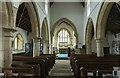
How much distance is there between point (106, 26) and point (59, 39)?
16394 mm

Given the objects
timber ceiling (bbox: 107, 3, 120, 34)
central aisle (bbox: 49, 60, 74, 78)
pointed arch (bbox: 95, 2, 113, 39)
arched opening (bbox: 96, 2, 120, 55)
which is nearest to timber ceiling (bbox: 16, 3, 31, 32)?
central aisle (bbox: 49, 60, 74, 78)

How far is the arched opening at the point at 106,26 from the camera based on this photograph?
1135 centimetres

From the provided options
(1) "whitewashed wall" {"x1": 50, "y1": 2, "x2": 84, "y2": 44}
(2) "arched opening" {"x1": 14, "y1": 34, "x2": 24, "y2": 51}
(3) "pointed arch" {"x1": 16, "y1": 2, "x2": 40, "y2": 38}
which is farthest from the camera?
(1) "whitewashed wall" {"x1": 50, "y1": 2, "x2": 84, "y2": 44}

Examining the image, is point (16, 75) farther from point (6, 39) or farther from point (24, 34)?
point (24, 34)

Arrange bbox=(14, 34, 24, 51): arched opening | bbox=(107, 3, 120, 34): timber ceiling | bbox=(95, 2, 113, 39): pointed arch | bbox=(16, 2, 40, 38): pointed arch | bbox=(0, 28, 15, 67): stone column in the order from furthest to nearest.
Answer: bbox=(14, 34, 24, 51): arched opening, bbox=(107, 3, 120, 34): timber ceiling, bbox=(16, 2, 40, 38): pointed arch, bbox=(95, 2, 113, 39): pointed arch, bbox=(0, 28, 15, 67): stone column

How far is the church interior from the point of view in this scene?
6.21m

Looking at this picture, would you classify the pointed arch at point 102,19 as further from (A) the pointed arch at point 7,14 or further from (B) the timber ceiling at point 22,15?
(A) the pointed arch at point 7,14

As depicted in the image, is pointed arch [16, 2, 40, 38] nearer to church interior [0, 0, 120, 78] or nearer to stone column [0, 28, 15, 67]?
church interior [0, 0, 120, 78]

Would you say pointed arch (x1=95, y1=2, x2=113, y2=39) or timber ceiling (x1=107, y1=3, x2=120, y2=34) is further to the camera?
timber ceiling (x1=107, y1=3, x2=120, y2=34)

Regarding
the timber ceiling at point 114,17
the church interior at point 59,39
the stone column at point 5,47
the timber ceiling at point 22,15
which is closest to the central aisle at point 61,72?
the church interior at point 59,39

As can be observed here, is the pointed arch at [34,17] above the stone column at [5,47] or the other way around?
above

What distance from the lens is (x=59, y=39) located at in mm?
31219

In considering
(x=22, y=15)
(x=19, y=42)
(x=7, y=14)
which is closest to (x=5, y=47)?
(x=7, y=14)

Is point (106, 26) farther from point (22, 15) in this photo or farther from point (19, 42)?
point (19, 42)
